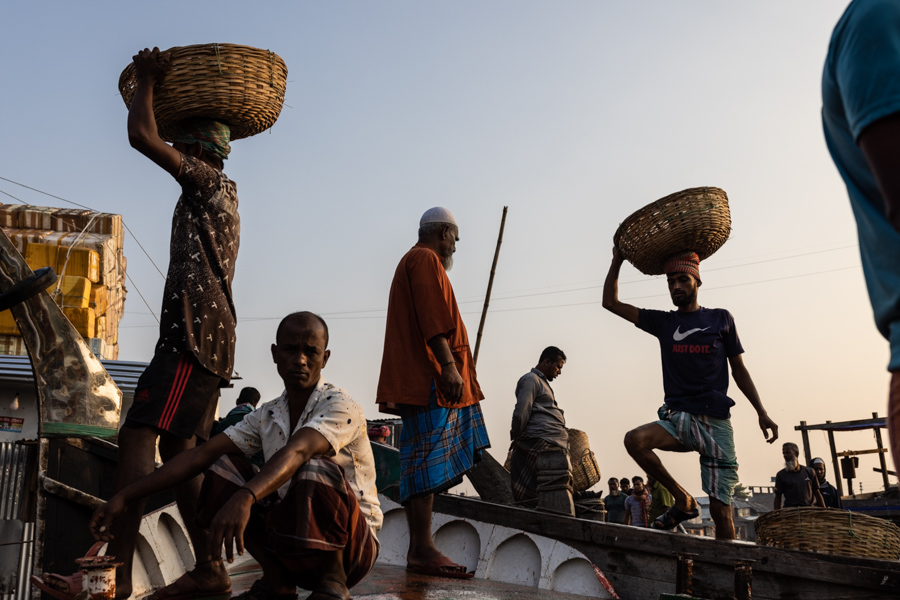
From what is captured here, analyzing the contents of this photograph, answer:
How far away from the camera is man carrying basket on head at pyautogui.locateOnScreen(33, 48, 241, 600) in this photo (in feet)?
10.3

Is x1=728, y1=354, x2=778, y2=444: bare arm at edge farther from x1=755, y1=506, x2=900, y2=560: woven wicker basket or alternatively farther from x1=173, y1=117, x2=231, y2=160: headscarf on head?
x1=173, y1=117, x2=231, y2=160: headscarf on head

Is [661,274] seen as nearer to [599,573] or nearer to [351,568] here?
[599,573]

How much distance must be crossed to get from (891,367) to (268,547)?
218 centimetres

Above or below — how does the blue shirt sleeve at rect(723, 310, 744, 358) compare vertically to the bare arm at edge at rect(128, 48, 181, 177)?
below

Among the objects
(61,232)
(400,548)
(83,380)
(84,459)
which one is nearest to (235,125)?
(83,380)

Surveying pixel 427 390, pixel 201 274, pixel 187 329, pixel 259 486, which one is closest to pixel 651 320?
pixel 427 390

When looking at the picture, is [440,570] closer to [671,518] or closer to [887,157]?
[671,518]

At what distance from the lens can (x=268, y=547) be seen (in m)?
2.77

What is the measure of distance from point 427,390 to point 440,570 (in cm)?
99

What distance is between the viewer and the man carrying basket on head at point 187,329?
3.14 meters

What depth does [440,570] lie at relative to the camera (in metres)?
4.17

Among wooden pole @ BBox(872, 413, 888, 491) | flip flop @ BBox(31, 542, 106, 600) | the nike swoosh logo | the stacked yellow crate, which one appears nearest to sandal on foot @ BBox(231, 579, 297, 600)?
flip flop @ BBox(31, 542, 106, 600)

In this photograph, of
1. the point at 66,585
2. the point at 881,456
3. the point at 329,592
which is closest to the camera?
the point at 329,592

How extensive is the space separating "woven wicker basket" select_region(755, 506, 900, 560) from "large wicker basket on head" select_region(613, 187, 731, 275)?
6.14 feet
